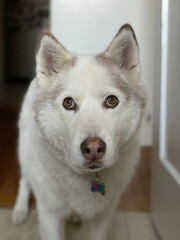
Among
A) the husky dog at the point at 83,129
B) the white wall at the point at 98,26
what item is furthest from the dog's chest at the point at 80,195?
the white wall at the point at 98,26

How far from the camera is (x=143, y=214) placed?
5.57 feet

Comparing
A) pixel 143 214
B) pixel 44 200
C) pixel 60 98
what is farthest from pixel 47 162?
pixel 143 214

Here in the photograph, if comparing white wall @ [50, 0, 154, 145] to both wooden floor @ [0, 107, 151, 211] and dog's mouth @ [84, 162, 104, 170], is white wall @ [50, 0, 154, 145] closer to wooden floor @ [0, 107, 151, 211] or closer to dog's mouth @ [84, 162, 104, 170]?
wooden floor @ [0, 107, 151, 211]

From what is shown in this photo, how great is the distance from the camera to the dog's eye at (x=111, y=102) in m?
0.98

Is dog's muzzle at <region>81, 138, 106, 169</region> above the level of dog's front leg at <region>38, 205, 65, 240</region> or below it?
above

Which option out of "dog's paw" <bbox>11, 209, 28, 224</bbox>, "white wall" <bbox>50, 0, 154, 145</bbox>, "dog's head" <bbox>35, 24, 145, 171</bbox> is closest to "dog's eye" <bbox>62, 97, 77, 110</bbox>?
"dog's head" <bbox>35, 24, 145, 171</bbox>

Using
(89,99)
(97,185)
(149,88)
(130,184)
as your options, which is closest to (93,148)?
(89,99)

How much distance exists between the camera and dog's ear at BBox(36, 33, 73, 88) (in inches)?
40.5

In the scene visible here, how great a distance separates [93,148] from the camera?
Result: 854mm

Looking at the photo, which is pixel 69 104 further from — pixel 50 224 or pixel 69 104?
pixel 50 224

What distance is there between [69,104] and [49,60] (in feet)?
0.61

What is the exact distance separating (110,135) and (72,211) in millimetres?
434

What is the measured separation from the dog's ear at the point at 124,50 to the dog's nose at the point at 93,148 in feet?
1.11

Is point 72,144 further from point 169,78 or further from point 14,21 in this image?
point 14,21
